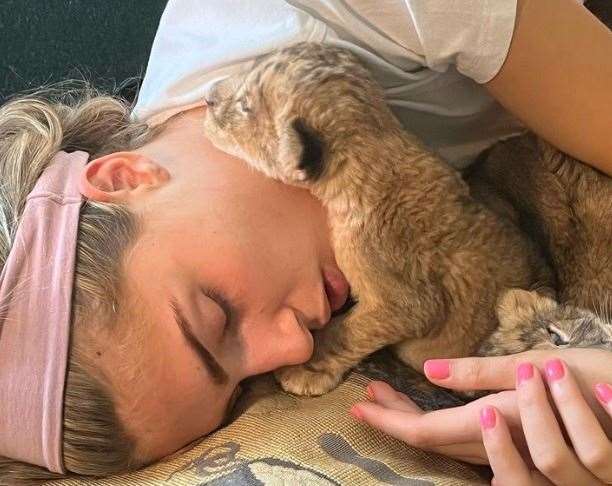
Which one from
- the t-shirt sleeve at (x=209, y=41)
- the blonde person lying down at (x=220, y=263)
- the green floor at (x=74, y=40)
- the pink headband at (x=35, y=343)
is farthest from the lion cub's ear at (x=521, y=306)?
the green floor at (x=74, y=40)

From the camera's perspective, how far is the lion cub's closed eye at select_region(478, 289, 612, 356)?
1.35m

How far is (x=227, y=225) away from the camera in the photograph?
134 cm

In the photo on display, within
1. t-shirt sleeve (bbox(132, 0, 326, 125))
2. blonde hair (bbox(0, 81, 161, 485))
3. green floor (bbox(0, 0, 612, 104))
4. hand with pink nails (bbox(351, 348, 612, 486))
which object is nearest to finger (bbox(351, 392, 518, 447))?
hand with pink nails (bbox(351, 348, 612, 486))

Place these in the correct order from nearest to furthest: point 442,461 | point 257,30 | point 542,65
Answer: point 442,461, point 542,65, point 257,30

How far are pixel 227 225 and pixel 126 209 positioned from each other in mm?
167

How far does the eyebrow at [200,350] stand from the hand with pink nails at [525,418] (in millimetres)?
221

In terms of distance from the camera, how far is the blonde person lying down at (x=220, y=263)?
121cm

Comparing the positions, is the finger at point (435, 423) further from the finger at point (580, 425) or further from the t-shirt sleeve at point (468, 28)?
the t-shirt sleeve at point (468, 28)

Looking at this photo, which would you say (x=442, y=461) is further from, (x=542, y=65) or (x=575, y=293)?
(x=542, y=65)

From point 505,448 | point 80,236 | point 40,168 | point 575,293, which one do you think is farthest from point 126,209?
point 575,293

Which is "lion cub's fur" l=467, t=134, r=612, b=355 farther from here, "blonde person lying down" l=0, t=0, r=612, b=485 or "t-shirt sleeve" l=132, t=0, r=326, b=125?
"t-shirt sleeve" l=132, t=0, r=326, b=125

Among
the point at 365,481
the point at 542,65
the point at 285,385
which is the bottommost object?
the point at 285,385

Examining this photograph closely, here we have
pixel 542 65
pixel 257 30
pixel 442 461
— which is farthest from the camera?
pixel 257 30

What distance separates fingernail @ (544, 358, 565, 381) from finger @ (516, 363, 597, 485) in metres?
0.02
